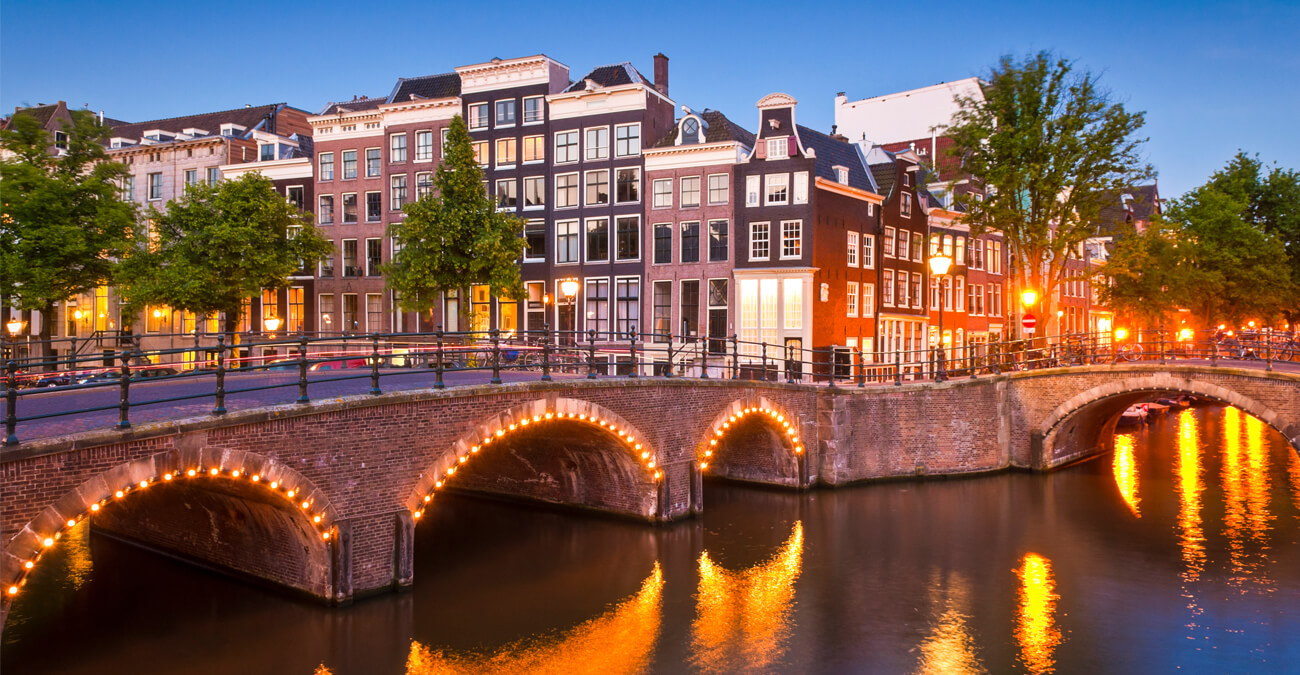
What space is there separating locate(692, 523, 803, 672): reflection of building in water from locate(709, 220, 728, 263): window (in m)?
19.7

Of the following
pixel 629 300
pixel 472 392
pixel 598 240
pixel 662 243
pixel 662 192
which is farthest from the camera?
pixel 598 240

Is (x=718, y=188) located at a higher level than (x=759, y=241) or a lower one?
higher

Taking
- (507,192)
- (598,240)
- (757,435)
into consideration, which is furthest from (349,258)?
(757,435)

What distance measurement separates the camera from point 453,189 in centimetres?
3147

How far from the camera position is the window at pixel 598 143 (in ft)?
124

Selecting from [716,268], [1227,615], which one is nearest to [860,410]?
[1227,615]

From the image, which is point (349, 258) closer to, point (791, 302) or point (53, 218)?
point (53, 218)

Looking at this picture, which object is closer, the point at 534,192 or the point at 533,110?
the point at 533,110

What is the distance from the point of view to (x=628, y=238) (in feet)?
125

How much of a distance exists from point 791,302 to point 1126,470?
1341cm

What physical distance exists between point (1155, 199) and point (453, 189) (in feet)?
222

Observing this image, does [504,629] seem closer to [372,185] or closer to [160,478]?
[160,478]

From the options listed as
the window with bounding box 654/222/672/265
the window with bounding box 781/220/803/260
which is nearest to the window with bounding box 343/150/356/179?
the window with bounding box 654/222/672/265

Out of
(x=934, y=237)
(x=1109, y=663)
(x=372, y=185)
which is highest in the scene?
(x=372, y=185)
